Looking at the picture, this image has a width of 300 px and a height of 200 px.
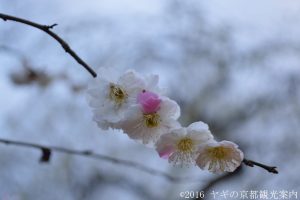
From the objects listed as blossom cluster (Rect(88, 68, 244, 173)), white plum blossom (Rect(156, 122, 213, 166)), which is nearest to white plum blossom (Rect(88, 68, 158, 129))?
blossom cluster (Rect(88, 68, 244, 173))

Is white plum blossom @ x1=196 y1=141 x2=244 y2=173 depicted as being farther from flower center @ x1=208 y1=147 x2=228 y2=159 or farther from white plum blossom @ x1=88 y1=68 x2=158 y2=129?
white plum blossom @ x1=88 y1=68 x2=158 y2=129

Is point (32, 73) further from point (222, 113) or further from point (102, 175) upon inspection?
point (102, 175)

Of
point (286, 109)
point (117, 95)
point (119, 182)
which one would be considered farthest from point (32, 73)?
point (119, 182)

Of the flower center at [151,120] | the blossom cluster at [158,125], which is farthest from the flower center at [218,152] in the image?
the flower center at [151,120]

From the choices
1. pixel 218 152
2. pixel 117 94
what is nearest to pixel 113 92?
pixel 117 94

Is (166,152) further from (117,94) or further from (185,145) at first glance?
(117,94)

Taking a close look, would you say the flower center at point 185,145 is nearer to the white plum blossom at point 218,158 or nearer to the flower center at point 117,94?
the white plum blossom at point 218,158

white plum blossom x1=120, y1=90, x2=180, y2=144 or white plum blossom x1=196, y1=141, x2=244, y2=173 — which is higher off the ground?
white plum blossom x1=120, y1=90, x2=180, y2=144
